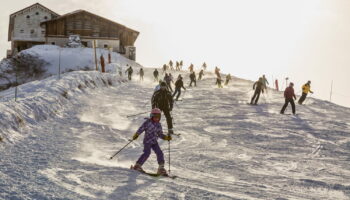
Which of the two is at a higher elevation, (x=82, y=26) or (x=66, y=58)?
(x=82, y=26)

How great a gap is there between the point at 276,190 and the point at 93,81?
1688 centimetres

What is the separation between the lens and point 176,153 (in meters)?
9.39

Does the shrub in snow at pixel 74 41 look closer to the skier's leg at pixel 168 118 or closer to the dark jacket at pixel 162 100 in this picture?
the dark jacket at pixel 162 100

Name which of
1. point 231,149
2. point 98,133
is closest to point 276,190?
point 231,149

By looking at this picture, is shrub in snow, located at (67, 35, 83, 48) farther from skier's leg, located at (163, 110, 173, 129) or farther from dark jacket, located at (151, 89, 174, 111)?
skier's leg, located at (163, 110, 173, 129)

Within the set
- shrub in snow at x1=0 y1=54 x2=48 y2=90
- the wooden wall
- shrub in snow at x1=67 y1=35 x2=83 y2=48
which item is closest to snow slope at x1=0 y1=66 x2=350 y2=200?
shrub in snow at x1=0 y1=54 x2=48 y2=90

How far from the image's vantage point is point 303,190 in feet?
22.6

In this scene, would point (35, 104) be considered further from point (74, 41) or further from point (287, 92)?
point (74, 41)

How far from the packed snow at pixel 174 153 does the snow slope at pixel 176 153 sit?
21 mm

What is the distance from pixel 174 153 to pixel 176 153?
6 centimetres

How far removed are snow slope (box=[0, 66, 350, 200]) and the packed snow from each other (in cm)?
2

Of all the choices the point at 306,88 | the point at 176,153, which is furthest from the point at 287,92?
the point at 176,153

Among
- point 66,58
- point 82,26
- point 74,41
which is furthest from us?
point 82,26

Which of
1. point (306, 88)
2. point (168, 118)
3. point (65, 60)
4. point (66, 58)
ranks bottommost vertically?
point (168, 118)
